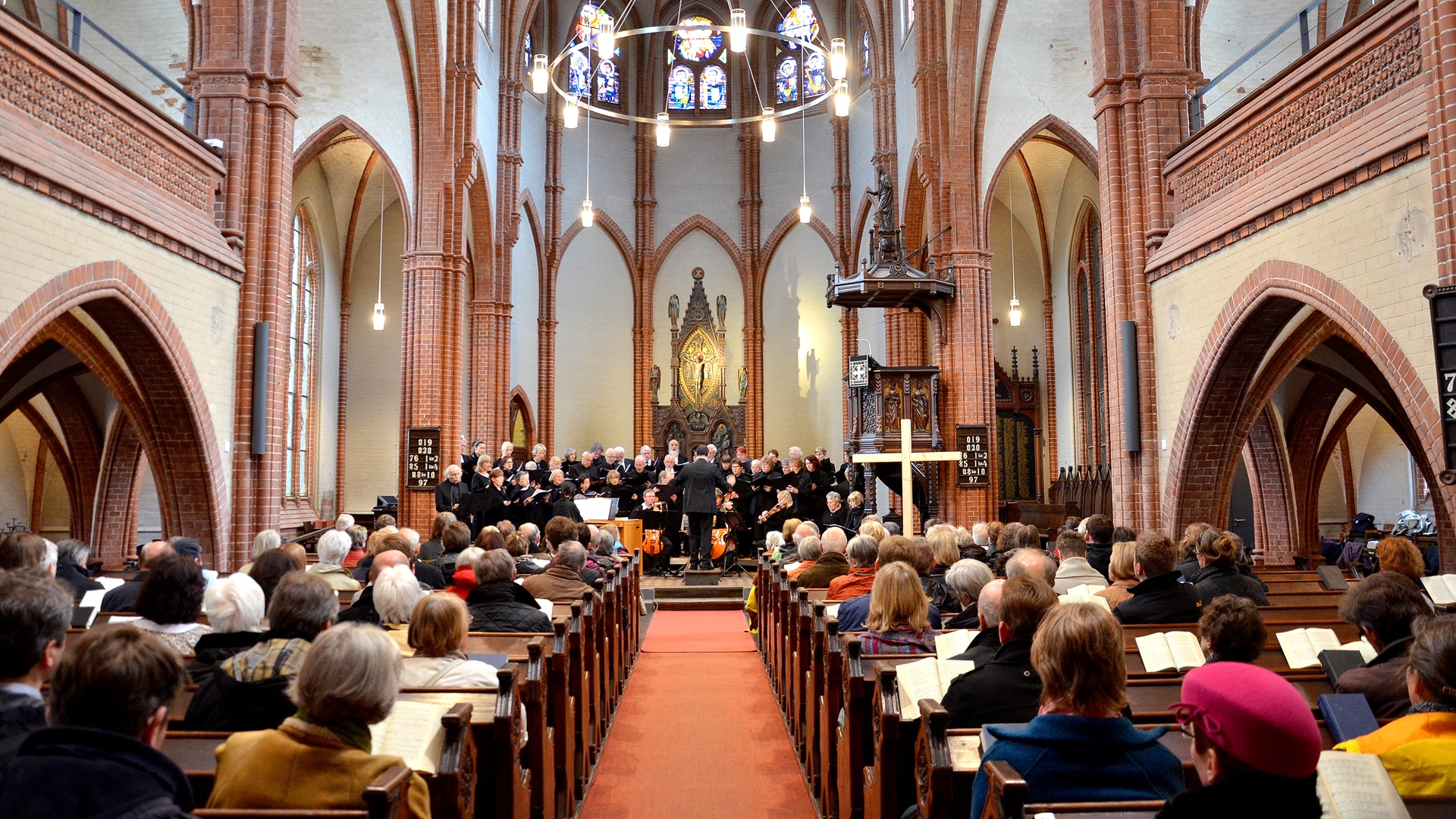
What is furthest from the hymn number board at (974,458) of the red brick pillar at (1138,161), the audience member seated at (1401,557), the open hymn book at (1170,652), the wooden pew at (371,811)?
the wooden pew at (371,811)

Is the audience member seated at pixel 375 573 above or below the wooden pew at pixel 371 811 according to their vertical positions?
above

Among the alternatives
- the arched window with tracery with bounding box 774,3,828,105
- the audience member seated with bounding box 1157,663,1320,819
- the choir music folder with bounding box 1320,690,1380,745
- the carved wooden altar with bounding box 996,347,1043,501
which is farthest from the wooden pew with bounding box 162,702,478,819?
the arched window with tracery with bounding box 774,3,828,105

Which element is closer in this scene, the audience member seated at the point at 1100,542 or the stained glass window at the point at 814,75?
the audience member seated at the point at 1100,542

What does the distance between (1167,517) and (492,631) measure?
7353 mm

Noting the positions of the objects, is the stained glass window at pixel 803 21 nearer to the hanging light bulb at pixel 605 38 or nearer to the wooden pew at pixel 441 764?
the hanging light bulb at pixel 605 38

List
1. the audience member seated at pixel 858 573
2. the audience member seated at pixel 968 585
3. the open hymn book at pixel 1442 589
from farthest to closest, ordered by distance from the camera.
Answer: the audience member seated at pixel 858 573 → the open hymn book at pixel 1442 589 → the audience member seated at pixel 968 585

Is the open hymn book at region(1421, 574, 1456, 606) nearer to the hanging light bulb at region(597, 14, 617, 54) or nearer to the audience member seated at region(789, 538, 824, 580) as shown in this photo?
the audience member seated at region(789, 538, 824, 580)

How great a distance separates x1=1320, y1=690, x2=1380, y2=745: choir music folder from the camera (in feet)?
10.1

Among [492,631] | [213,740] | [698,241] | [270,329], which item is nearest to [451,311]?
[270,329]

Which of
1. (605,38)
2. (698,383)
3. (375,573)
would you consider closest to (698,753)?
(375,573)

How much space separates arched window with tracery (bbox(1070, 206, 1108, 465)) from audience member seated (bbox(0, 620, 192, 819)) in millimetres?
19469

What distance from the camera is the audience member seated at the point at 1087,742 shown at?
2514mm

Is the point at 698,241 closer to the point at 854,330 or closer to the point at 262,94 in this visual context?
the point at 854,330

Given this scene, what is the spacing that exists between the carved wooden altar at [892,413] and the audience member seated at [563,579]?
880cm
